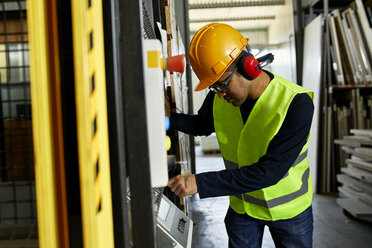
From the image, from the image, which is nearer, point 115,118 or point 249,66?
point 115,118

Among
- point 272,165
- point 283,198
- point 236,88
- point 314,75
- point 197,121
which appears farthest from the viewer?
point 314,75

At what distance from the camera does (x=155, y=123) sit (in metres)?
0.83

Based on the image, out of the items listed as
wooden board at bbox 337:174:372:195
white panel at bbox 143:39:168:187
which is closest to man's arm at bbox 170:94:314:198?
white panel at bbox 143:39:168:187

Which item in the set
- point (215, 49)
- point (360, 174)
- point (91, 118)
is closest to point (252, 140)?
point (215, 49)

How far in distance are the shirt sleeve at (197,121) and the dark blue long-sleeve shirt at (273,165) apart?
1.91 feet

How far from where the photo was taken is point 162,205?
1.45 meters

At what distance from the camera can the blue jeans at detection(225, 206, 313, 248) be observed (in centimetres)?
179

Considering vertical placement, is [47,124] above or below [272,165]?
above

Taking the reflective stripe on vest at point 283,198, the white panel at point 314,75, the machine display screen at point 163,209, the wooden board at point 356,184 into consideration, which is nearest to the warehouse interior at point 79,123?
the machine display screen at point 163,209

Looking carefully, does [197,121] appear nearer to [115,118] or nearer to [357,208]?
[115,118]

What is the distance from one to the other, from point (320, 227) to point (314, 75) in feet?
8.10

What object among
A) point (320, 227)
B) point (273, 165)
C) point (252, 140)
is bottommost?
point (320, 227)

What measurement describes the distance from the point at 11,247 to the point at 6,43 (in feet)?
1.50

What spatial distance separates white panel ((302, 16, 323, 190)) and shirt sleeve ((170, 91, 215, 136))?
334 cm
